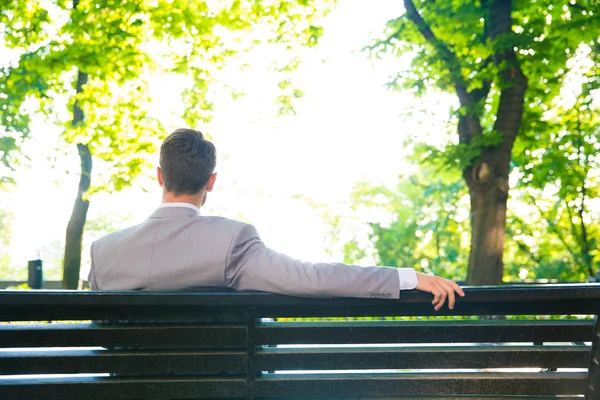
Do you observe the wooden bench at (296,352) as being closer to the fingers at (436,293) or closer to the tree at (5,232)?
the fingers at (436,293)

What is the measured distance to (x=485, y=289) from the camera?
2.03m

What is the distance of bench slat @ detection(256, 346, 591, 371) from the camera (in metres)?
2.12

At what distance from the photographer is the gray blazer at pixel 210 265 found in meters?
2.05

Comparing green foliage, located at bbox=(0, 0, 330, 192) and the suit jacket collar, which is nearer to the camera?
the suit jacket collar

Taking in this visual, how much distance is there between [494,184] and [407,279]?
6.90m

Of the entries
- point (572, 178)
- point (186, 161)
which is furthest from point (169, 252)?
point (572, 178)

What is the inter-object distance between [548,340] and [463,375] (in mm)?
290

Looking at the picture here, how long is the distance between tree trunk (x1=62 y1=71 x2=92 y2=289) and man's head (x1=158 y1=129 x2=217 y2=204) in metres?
9.49

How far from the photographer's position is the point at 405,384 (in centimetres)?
213

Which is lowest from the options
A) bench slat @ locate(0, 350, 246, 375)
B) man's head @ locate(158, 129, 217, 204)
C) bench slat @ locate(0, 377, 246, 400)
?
bench slat @ locate(0, 377, 246, 400)

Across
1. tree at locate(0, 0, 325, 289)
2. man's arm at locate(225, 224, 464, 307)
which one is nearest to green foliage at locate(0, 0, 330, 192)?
tree at locate(0, 0, 325, 289)

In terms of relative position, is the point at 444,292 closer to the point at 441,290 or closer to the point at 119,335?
the point at 441,290

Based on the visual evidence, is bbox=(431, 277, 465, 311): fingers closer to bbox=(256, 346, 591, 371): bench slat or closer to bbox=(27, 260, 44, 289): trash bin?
bbox=(256, 346, 591, 371): bench slat

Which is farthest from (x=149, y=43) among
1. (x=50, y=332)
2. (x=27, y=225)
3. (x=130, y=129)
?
(x=27, y=225)
